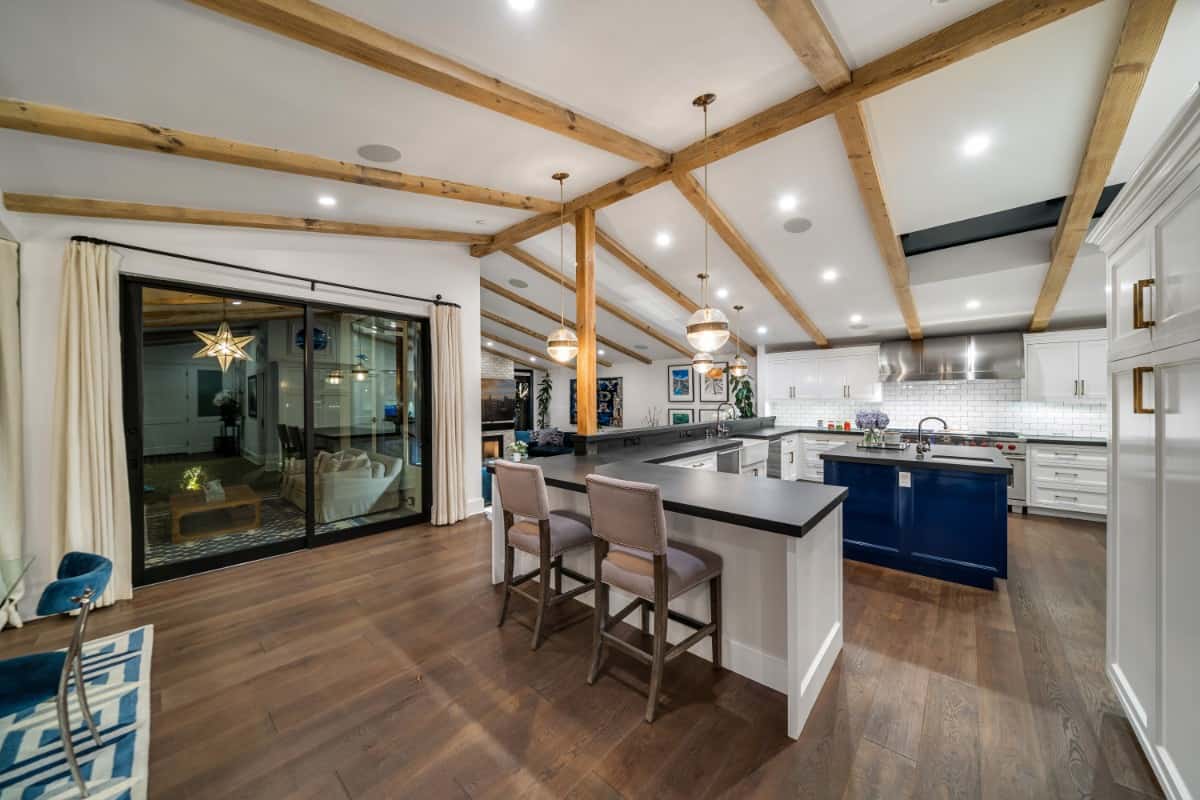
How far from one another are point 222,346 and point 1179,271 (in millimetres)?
5510

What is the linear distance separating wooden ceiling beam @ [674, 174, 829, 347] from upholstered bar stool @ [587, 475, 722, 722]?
285 centimetres

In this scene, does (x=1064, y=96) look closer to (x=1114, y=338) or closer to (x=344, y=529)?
(x=1114, y=338)

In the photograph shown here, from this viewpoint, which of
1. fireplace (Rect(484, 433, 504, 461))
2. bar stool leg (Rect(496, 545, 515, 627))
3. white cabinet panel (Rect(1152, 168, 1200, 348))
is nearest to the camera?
white cabinet panel (Rect(1152, 168, 1200, 348))

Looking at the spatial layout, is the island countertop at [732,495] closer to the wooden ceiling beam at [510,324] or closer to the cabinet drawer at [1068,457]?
the cabinet drawer at [1068,457]

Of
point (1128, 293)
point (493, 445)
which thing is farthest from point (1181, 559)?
point (493, 445)

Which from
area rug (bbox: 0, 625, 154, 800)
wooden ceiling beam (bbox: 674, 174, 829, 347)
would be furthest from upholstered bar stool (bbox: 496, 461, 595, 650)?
wooden ceiling beam (bbox: 674, 174, 829, 347)

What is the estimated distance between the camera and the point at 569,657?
2.38 metres

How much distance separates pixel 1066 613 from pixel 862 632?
1.46m

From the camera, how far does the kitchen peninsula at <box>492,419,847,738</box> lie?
1807 millimetres

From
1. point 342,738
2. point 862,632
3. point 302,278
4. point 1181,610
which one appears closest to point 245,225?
point 302,278

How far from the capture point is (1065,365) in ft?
17.7

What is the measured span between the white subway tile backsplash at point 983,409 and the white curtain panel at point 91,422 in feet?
28.3

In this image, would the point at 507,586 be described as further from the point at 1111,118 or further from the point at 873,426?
the point at 1111,118

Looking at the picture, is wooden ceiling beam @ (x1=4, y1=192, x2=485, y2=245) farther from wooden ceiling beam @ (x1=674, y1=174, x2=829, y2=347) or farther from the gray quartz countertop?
the gray quartz countertop
